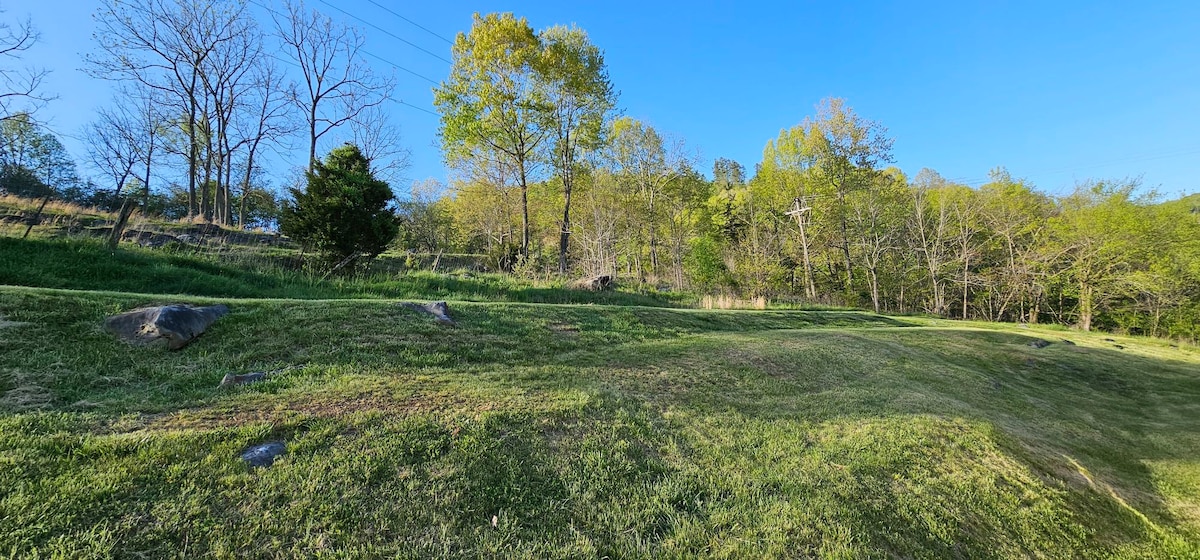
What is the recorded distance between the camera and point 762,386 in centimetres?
517

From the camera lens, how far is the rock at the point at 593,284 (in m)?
13.8

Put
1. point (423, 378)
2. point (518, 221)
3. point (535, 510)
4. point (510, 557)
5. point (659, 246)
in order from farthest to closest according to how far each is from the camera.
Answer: point (518, 221)
point (659, 246)
point (423, 378)
point (535, 510)
point (510, 557)

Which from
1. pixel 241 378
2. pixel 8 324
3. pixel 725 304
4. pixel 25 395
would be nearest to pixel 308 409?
pixel 241 378

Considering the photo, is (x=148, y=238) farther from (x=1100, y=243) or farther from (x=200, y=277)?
(x=1100, y=243)

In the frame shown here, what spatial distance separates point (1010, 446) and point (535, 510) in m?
4.45

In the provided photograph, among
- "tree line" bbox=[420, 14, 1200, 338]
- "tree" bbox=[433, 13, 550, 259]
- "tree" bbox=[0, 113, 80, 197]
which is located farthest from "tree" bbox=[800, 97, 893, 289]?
"tree" bbox=[0, 113, 80, 197]

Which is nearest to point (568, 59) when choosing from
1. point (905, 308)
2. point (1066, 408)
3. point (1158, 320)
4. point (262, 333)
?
point (262, 333)

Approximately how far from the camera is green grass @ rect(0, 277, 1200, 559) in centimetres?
212

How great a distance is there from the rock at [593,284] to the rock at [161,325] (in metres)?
9.54

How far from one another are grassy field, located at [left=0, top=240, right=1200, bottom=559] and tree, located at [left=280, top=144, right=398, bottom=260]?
515 centimetres

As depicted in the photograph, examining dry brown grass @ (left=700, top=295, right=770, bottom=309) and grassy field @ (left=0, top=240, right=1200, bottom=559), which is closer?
grassy field @ (left=0, top=240, right=1200, bottom=559)

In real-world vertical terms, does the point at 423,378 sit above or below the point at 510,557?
above

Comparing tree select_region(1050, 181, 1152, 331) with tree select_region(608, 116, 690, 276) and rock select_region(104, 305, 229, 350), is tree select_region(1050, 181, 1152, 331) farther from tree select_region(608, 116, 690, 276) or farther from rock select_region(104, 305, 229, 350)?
rock select_region(104, 305, 229, 350)

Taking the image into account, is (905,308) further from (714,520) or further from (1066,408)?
(714,520)
